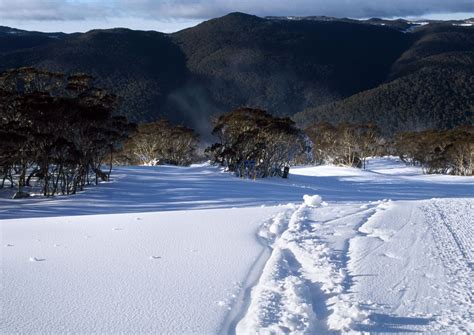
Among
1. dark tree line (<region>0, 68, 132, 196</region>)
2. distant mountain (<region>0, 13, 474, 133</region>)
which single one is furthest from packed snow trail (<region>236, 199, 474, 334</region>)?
distant mountain (<region>0, 13, 474, 133</region>)

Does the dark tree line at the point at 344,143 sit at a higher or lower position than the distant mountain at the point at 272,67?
lower

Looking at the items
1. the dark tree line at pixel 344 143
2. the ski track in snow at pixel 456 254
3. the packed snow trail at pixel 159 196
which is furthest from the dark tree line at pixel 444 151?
the ski track in snow at pixel 456 254

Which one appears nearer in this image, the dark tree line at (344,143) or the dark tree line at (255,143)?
the dark tree line at (255,143)

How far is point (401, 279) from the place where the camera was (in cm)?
484

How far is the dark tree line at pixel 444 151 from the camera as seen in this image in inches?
1383

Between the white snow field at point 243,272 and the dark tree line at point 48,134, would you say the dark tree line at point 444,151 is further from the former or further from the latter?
the white snow field at point 243,272

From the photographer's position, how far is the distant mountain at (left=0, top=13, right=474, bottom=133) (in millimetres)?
77500

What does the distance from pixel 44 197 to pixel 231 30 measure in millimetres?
118713

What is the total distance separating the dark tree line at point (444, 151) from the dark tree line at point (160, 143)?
708 inches

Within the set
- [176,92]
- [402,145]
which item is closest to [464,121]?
[402,145]

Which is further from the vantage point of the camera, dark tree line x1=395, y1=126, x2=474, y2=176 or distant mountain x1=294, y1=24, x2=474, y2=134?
distant mountain x1=294, y1=24, x2=474, y2=134

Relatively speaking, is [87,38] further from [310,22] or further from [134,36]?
[310,22]

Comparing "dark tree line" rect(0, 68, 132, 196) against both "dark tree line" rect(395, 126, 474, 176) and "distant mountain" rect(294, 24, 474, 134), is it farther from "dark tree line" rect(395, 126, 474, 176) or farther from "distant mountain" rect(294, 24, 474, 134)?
"distant mountain" rect(294, 24, 474, 134)

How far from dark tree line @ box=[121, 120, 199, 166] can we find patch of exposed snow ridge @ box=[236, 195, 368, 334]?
1112 inches
